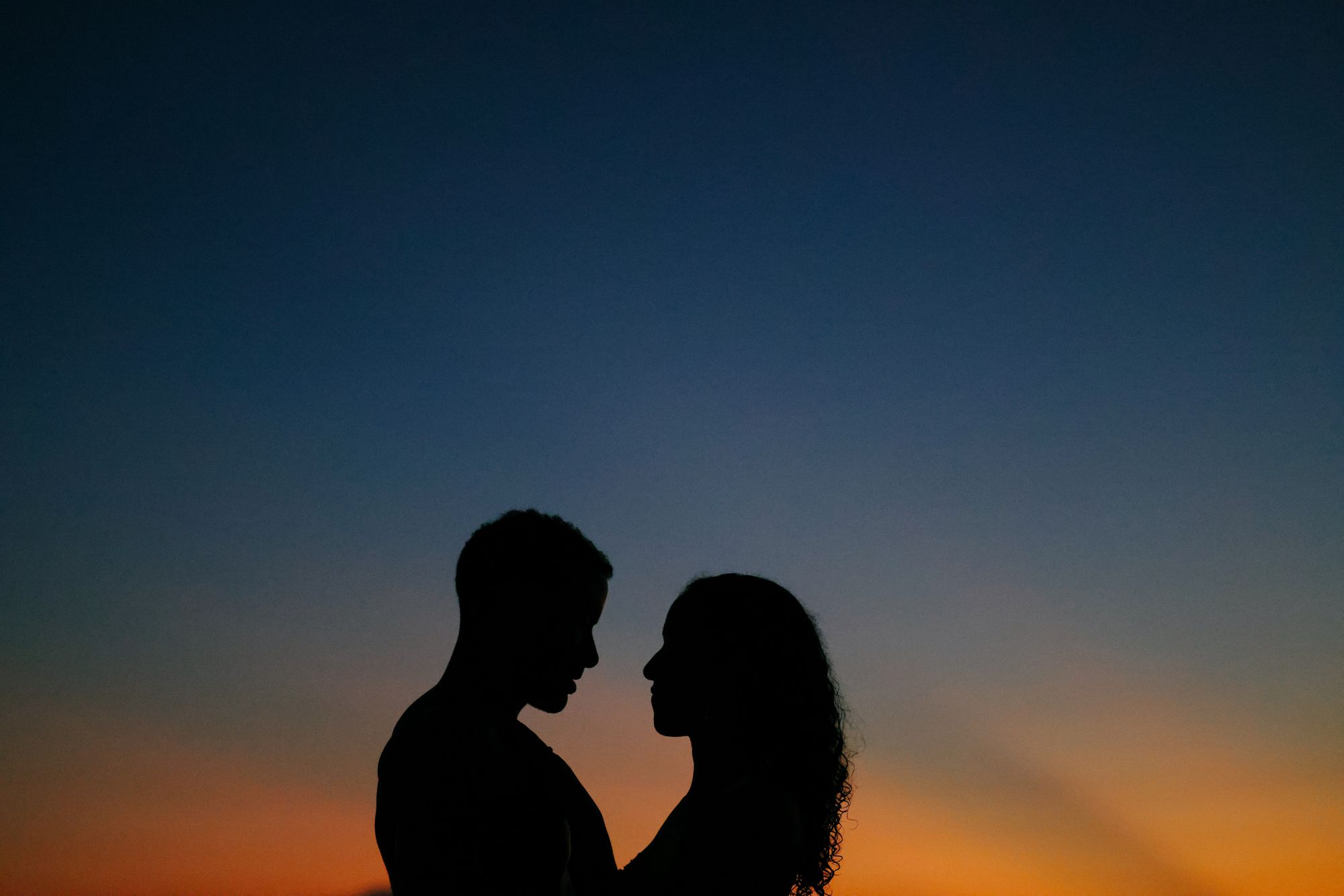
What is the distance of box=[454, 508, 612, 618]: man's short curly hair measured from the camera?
11.8ft

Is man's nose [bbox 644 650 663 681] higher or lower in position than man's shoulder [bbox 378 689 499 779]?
higher

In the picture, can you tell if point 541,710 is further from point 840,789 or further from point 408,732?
point 840,789

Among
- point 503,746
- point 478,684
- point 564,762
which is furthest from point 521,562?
point 564,762

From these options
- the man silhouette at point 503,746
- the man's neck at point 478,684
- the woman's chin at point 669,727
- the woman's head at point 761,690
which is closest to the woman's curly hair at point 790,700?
the woman's head at point 761,690

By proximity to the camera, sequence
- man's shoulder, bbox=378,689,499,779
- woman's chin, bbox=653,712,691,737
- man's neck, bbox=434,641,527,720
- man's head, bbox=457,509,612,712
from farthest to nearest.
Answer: woman's chin, bbox=653,712,691,737, man's head, bbox=457,509,612,712, man's neck, bbox=434,641,527,720, man's shoulder, bbox=378,689,499,779

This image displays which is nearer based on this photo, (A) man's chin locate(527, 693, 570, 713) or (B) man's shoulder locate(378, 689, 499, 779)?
(B) man's shoulder locate(378, 689, 499, 779)

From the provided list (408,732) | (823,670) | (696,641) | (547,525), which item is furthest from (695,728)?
(408,732)

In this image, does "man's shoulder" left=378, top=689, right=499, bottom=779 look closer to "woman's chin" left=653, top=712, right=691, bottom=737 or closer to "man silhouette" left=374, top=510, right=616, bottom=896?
"man silhouette" left=374, top=510, right=616, bottom=896

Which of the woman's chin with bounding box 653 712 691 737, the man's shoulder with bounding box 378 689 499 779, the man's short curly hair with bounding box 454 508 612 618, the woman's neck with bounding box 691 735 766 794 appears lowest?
the man's shoulder with bounding box 378 689 499 779

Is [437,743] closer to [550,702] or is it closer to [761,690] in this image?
[550,702]

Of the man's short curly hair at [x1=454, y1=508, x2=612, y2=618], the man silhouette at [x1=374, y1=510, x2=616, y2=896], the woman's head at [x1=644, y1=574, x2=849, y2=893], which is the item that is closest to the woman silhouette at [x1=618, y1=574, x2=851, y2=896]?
the woman's head at [x1=644, y1=574, x2=849, y2=893]

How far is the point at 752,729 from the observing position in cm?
461

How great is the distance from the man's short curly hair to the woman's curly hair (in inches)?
51.5

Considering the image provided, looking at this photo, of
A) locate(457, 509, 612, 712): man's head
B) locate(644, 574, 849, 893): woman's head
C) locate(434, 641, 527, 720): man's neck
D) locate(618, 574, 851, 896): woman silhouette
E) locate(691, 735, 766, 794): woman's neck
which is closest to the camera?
locate(434, 641, 527, 720): man's neck
